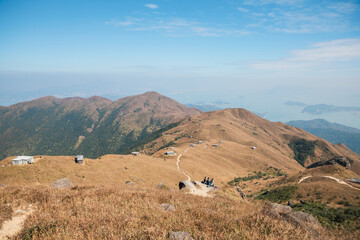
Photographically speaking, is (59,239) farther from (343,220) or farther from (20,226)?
(343,220)

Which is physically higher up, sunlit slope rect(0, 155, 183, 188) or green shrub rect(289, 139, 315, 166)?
sunlit slope rect(0, 155, 183, 188)

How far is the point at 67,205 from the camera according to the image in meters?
9.54

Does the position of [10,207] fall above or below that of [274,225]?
below

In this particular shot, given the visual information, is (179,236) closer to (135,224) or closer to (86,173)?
(135,224)

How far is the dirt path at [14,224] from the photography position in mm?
7511

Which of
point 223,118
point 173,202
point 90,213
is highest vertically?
point 90,213

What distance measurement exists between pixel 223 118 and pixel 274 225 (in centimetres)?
17522

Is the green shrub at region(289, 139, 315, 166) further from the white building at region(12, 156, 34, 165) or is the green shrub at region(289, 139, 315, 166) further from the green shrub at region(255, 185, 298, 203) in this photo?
the white building at region(12, 156, 34, 165)

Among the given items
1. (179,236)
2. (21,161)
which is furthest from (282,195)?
(21,161)

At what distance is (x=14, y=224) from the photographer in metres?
8.20

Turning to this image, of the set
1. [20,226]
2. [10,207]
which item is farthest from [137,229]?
[10,207]

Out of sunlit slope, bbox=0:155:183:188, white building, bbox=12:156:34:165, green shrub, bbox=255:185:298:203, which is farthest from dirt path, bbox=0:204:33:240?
green shrub, bbox=255:185:298:203

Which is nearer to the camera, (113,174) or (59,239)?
(59,239)

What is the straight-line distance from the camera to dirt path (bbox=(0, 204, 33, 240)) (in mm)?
7511
